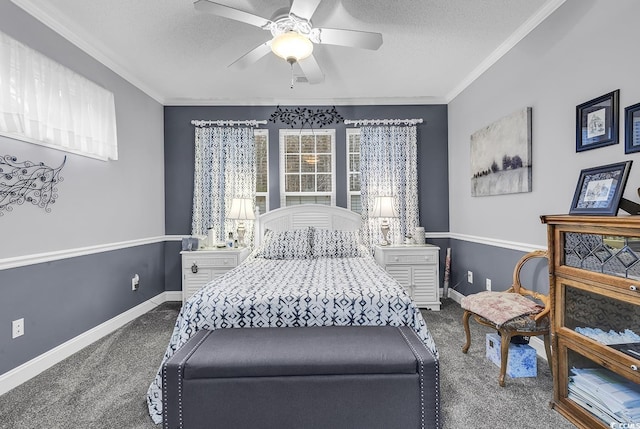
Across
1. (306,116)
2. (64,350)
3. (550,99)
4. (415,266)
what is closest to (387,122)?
(306,116)

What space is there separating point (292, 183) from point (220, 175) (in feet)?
3.26

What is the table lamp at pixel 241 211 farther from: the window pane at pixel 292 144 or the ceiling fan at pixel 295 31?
the ceiling fan at pixel 295 31

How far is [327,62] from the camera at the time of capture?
3.29 metres

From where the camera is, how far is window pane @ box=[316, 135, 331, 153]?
4.48 m

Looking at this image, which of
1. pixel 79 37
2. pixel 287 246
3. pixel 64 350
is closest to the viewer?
pixel 64 350

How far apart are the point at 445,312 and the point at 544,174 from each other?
192cm

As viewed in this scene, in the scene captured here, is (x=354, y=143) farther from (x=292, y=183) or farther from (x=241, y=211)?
(x=241, y=211)

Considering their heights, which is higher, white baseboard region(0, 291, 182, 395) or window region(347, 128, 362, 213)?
window region(347, 128, 362, 213)

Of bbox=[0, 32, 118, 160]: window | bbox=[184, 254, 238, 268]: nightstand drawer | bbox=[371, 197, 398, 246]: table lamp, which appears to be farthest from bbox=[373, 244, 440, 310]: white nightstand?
bbox=[0, 32, 118, 160]: window

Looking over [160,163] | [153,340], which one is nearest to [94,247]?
[153,340]

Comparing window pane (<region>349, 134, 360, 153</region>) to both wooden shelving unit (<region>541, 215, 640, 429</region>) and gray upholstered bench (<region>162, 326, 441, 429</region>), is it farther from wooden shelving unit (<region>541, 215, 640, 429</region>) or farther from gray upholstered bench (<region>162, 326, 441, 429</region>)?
gray upholstered bench (<region>162, 326, 441, 429</region>)

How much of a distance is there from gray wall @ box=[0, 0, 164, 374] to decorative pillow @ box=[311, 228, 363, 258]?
83.9 inches

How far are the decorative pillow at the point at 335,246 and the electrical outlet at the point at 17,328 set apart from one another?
250 cm

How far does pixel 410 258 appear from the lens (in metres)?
3.87
